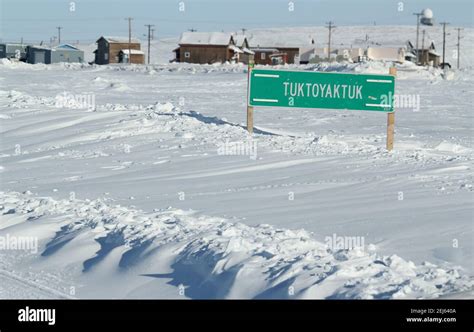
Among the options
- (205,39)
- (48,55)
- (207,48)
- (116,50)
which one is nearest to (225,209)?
(48,55)

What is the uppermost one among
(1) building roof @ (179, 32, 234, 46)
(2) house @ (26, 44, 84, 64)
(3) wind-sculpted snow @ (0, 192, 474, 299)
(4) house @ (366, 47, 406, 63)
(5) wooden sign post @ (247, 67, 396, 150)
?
(1) building roof @ (179, 32, 234, 46)

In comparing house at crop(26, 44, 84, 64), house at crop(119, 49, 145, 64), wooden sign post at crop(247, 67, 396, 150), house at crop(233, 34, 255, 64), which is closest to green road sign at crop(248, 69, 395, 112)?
wooden sign post at crop(247, 67, 396, 150)

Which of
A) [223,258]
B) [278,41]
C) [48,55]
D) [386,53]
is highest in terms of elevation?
[278,41]

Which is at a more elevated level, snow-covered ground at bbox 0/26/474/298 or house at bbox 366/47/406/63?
house at bbox 366/47/406/63

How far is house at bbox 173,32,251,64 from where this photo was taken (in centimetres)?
9488

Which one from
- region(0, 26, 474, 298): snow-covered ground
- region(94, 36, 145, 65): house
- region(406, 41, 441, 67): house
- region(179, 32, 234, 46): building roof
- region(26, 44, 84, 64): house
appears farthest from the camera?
region(406, 41, 441, 67): house

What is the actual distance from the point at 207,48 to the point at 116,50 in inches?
454

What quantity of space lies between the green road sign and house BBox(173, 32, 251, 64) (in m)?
78.4

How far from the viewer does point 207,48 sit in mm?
95562

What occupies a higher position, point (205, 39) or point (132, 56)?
point (205, 39)

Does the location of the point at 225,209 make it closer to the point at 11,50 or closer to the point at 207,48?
the point at 207,48

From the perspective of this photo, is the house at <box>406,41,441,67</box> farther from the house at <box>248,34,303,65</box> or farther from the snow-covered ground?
the snow-covered ground
